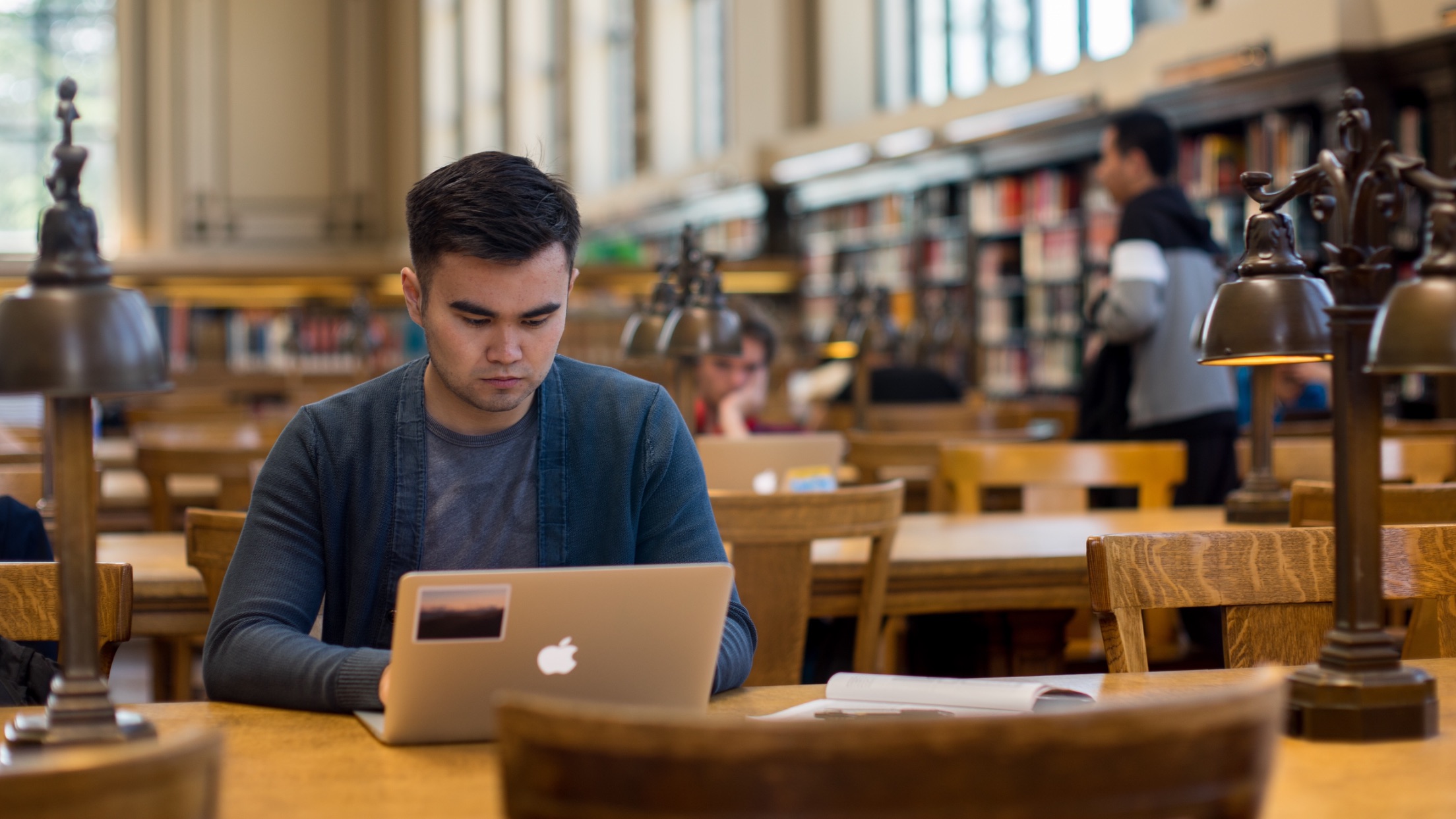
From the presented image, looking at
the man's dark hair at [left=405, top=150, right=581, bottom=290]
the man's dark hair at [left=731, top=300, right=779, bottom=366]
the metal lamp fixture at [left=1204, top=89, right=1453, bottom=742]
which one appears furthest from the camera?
the man's dark hair at [left=731, top=300, right=779, bottom=366]

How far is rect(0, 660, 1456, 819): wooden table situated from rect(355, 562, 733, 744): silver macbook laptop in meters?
0.04

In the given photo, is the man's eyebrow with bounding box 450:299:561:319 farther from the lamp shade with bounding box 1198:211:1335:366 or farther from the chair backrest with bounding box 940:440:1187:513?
the chair backrest with bounding box 940:440:1187:513

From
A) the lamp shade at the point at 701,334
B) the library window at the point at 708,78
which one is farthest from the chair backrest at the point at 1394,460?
the library window at the point at 708,78

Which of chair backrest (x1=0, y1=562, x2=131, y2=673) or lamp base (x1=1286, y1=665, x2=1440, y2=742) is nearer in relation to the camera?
lamp base (x1=1286, y1=665, x2=1440, y2=742)

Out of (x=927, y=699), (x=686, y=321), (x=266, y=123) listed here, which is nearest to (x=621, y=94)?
(x=266, y=123)

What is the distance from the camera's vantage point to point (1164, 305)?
4.15 m

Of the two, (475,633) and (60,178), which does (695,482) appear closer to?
(475,633)

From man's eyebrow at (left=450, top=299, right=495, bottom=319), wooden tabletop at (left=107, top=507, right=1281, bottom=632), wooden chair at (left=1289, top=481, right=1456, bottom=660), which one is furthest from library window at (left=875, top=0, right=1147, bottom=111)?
man's eyebrow at (left=450, top=299, right=495, bottom=319)

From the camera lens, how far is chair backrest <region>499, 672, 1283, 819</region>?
0.73 meters

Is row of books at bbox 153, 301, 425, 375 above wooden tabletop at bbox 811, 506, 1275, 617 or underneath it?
above

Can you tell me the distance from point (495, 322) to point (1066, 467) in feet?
6.66

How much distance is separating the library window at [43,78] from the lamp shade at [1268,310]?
16.6m

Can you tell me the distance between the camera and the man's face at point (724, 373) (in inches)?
152

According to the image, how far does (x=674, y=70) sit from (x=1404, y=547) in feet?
38.5
